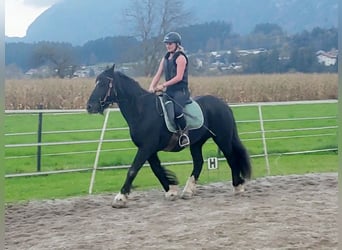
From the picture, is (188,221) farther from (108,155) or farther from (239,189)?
(108,155)

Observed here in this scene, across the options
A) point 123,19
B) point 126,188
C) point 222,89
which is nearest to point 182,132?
point 126,188

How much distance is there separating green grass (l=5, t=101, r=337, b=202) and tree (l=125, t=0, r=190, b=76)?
1.20 metres

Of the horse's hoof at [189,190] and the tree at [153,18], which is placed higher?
the tree at [153,18]

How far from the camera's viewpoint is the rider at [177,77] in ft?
16.3

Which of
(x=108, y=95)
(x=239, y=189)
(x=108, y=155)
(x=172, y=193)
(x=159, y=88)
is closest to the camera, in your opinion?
(x=108, y=95)

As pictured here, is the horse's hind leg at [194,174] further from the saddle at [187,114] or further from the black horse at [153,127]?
the saddle at [187,114]

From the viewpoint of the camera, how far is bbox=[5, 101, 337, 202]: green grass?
6.06m

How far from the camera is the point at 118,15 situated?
23.1 feet

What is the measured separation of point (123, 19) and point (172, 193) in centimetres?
240

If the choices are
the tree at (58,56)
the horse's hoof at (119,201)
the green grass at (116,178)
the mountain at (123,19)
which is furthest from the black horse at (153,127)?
the tree at (58,56)

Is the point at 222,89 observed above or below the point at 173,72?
below

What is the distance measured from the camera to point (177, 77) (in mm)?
4973

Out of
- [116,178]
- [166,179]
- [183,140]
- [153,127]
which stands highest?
[153,127]

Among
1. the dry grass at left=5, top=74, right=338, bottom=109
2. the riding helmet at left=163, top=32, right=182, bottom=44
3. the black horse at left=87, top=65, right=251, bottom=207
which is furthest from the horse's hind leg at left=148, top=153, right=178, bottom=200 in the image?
the dry grass at left=5, top=74, right=338, bottom=109
